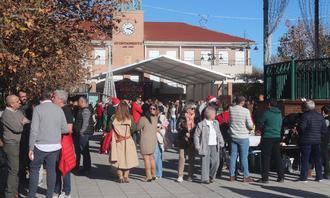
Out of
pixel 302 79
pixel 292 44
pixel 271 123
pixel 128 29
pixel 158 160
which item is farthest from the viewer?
pixel 128 29

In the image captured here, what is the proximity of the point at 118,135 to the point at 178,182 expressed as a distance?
5.32 ft

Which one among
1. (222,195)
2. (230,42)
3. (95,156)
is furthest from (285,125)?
(230,42)

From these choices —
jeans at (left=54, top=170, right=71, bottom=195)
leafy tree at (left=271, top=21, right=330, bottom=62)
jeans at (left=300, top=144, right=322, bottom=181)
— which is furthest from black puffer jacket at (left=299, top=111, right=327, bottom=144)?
leafy tree at (left=271, top=21, right=330, bottom=62)

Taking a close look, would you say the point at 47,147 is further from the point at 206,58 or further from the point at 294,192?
the point at 206,58

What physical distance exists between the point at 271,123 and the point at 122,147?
320cm

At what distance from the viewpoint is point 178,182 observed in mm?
12141

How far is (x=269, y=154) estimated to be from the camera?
39.7ft

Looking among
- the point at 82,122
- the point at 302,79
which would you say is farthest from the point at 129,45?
the point at 82,122

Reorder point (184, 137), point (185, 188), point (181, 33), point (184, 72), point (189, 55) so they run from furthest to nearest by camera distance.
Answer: point (181, 33) → point (189, 55) → point (184, 72) → point (184, 137) → point (185, 188)

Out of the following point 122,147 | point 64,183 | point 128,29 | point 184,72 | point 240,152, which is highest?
point 128,29

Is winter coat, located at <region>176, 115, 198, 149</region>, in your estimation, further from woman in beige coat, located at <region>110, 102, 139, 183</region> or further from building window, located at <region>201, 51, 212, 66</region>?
building window, located at <region>201, 51, 212, 66</region>

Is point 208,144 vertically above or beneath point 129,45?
beneath

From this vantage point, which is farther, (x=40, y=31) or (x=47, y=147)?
(x=40, y=31)

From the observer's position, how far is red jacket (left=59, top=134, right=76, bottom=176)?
31.4ft
